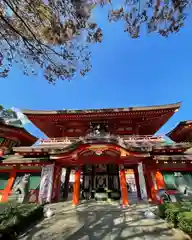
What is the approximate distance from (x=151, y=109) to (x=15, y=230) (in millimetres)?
10756

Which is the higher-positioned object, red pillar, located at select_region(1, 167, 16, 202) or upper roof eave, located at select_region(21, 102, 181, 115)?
upper roof eave, located at select_region(21, 102, 181, 115)

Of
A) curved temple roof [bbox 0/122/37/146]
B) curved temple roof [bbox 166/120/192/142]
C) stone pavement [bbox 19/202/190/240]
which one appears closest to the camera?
stone pavement [bbox 19/202/190/240]

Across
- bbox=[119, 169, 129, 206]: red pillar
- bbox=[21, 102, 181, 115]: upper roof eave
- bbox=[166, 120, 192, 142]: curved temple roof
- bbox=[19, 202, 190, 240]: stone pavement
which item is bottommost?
bbox=[19, 202, 190, 240]: stone pavement

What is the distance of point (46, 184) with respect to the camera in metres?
8.98

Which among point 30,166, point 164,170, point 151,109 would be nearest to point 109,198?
point 164,170

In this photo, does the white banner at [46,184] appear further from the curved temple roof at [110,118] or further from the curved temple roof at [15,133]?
the curved temple roof at [15,133]

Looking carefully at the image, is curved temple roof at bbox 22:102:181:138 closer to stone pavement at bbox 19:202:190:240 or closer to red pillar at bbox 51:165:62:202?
red pillar at bbox 51:165:62:202

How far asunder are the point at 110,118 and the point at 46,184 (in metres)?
7.12

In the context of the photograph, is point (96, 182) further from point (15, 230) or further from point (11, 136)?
point (11, 136)

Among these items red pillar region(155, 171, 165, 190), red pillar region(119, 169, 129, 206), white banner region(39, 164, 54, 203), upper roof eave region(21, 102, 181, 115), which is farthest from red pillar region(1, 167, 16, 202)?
red pillar region(155, 171, 165, 190)

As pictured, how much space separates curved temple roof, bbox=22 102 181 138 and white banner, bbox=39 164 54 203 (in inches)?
158

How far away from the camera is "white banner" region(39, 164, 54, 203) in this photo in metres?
8.70

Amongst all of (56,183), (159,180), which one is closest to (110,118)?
(159,180)

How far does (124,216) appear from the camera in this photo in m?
6.20
